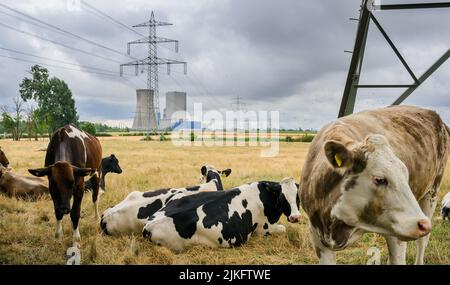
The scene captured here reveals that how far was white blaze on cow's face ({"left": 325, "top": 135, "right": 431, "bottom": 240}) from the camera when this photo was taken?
7.66 feet

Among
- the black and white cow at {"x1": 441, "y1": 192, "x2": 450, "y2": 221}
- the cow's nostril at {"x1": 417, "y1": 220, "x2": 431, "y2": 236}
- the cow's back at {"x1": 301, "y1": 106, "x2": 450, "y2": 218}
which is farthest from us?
the black and white cow at {"x1": 441, "y1": 192, "x2": 450, "y2": 221}

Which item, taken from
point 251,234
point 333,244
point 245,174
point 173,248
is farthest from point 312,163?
point 245,174

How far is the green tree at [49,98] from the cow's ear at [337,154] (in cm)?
2600

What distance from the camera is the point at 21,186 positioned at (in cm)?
823

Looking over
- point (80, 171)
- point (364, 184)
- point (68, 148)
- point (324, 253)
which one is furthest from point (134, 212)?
point (364, 184)

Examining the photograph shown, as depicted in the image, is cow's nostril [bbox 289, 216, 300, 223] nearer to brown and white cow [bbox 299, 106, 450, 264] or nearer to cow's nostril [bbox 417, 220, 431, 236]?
brown and white cow [bbox 299, 106, 450, 264]

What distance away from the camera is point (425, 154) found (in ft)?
12.2

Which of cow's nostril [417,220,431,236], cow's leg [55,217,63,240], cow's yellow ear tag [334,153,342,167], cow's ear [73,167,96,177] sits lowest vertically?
cow's leg [55,217,63,240]

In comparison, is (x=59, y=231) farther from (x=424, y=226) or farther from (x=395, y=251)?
(x=424, y=226)

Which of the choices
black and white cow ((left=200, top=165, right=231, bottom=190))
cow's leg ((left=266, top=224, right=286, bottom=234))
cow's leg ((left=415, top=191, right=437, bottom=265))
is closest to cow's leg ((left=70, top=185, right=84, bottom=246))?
black and white cow ((left=200, top=165, right=231, bottom=190))

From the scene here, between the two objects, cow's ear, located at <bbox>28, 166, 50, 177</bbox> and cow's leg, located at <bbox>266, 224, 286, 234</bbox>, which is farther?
cow's leg, located at <bbox>266, 224, 286, 234</bbox>

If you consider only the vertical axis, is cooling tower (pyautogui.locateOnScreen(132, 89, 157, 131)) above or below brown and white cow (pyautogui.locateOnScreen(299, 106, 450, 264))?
above

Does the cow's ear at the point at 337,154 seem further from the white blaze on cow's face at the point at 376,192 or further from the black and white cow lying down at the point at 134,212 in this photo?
the black and white cow lying down at the point at 134,212
